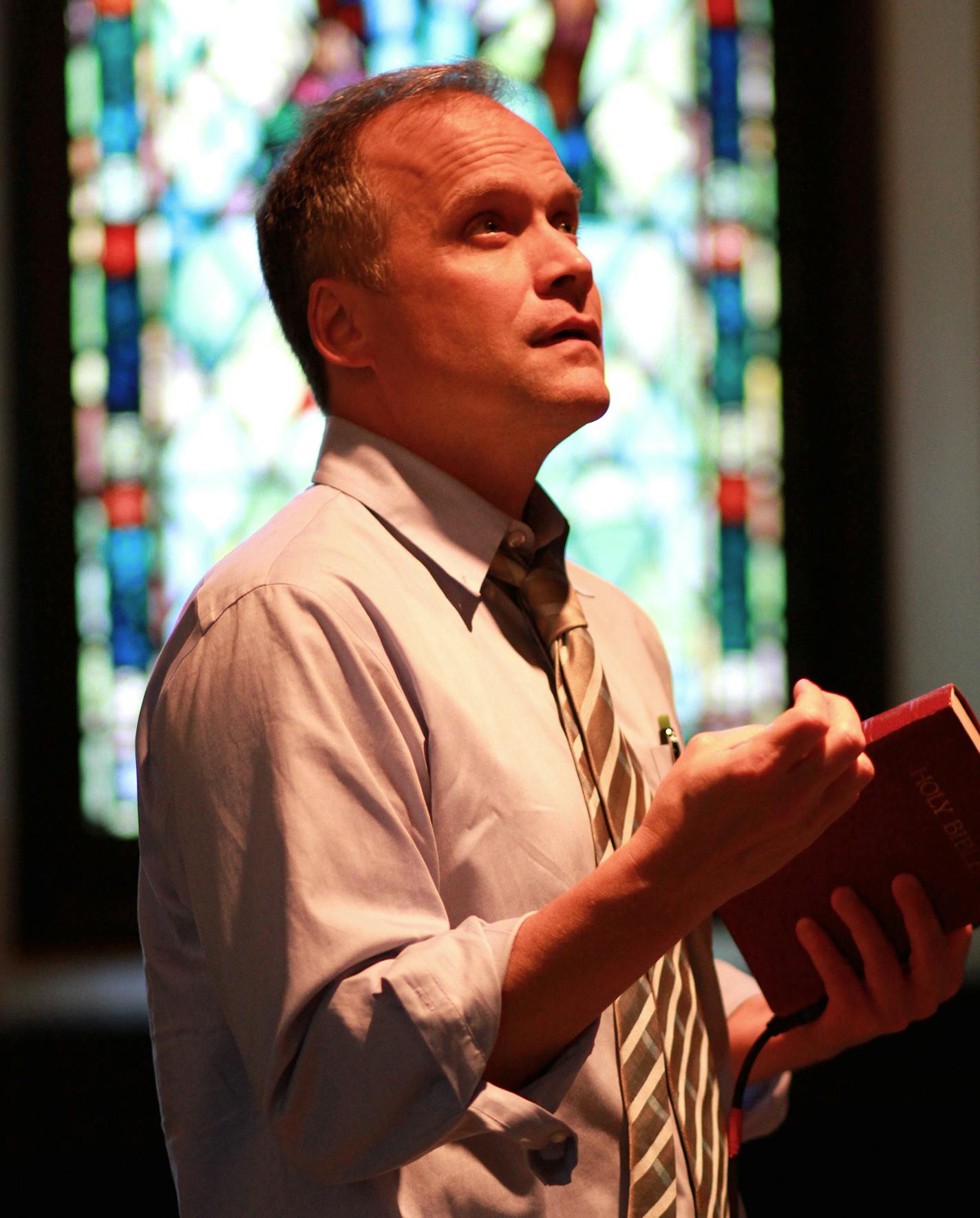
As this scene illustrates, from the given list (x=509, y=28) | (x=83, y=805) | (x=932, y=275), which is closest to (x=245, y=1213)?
(x=83, y=805)

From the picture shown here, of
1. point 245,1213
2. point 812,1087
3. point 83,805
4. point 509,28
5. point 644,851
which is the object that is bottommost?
point 812,1087

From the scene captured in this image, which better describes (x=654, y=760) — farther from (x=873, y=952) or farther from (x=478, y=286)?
(x=478, y=286)

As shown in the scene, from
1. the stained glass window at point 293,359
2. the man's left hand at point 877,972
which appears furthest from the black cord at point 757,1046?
the stained glass window at point 293,359

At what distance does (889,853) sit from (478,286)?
64 centimetres

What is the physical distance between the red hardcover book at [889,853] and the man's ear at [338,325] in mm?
606

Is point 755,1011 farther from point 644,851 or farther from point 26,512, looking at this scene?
point 26,512

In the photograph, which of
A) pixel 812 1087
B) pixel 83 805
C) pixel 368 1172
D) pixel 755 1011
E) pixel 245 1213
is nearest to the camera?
pixel 368 1172

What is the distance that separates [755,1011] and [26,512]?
6.45 feet

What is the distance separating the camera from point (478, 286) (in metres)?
1.30

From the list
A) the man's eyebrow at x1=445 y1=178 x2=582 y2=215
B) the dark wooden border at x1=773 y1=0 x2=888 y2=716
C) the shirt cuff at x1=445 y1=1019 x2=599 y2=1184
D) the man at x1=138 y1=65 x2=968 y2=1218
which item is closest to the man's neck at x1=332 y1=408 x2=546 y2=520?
the man at x1=138 y1=65 x2=968 y2=1218

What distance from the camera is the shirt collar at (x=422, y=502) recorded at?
128 cm

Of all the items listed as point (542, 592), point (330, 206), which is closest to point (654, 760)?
point (542, 592)

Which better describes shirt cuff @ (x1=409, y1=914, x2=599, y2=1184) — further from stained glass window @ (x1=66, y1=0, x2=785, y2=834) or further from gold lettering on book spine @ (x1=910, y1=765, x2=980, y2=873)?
stained glass window @ (x1=66, y1=0, x2=785, y2=834)

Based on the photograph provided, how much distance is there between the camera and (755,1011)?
1.46 m
